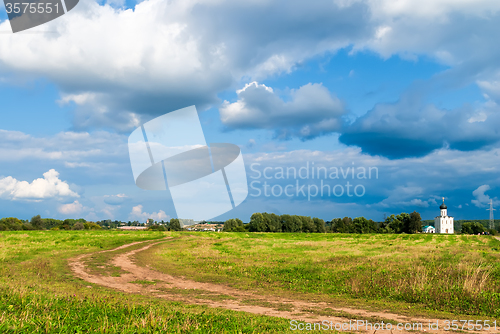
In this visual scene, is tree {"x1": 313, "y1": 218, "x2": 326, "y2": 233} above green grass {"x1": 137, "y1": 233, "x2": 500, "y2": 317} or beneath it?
beneath

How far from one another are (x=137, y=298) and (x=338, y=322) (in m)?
7.91

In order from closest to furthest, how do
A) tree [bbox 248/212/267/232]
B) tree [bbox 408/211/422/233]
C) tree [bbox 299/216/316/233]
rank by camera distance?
1. tree [bbox 408/211/422/233]
2. tree [bbox 248/212/267/232]
3. tree [bbox 299/216/316/233]

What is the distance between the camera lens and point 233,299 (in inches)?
560

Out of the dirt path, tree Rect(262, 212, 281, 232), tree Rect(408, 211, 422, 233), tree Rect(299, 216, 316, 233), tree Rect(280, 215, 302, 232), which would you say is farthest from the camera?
tree Rect(299, 216, 316, 233)

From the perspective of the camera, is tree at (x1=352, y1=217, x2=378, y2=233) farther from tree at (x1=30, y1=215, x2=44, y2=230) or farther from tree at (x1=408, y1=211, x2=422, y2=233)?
tree at (x1=30, y1=215, x2=44, y2=230)

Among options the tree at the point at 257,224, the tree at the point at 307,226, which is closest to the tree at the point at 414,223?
the tree at the point at 307,226

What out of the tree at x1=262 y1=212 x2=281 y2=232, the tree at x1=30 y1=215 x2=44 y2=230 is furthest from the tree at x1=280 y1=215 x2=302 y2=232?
the tree at x1=30 y1=215 x2=44 y2=230

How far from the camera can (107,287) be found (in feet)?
53.1

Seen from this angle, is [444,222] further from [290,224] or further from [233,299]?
[233,299]

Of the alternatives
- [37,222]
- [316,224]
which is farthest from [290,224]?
[37,222]

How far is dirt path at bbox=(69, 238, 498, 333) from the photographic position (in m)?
11.2

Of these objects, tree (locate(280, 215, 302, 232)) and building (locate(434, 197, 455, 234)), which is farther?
building (locate(434, 197, 455, 234))

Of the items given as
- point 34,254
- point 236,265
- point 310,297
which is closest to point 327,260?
point 236,265

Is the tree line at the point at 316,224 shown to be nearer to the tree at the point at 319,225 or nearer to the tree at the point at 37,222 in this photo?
the tree at the point at 319,225
